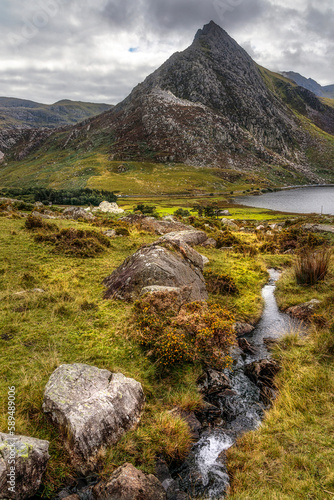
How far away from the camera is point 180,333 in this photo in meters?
9.17

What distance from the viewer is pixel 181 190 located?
143 meters

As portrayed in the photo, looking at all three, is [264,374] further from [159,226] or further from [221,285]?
[159,226]

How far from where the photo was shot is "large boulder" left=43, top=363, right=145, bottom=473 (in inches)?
213

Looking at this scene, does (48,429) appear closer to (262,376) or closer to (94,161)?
(262,376)

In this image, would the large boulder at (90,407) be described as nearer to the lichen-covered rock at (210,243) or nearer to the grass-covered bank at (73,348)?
the grass-covered bank at (73,348)

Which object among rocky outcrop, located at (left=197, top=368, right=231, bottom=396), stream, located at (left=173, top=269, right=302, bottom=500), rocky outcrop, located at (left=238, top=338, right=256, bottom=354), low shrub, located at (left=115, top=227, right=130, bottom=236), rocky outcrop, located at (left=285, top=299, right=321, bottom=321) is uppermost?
low shrub, located at (left=115, top=227, right=130, bottom=236)

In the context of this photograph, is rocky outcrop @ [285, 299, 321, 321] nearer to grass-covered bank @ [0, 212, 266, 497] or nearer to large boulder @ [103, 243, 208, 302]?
grass-covered bank @ [0, 212, 266, 497]

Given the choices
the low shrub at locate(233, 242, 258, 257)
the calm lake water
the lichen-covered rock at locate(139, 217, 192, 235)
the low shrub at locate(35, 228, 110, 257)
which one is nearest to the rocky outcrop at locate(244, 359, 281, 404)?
the low shrub at locate(35, 228, 110, 257)

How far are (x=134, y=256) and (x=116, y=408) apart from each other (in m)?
8.93

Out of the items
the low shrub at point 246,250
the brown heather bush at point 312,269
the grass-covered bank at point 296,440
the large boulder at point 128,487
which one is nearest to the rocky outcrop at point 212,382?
the grass-covered bank at point 296,440

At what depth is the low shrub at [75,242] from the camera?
1858 centimetres

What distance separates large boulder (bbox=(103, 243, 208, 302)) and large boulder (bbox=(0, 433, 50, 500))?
283 inches

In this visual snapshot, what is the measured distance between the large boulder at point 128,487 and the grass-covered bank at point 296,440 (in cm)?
152

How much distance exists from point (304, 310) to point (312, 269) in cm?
364
